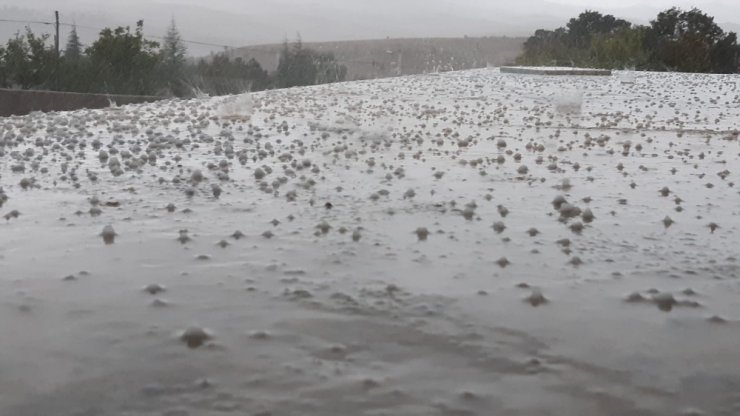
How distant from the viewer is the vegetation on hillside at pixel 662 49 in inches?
→ 790

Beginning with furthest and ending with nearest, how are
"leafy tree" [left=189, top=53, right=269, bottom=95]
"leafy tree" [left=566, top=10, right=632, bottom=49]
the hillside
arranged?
"leafy tree" [left=566, top=10, right=632, bottom=49] → "leafy tree" [left=189, top=53, right=269, bottom=95] → the hillside

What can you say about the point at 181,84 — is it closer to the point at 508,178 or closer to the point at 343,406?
the point at 508,178

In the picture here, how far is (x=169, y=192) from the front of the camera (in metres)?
3.87

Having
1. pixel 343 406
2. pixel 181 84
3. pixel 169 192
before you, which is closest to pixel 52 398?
pixel 343 406

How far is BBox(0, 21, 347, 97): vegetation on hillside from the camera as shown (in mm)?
16047

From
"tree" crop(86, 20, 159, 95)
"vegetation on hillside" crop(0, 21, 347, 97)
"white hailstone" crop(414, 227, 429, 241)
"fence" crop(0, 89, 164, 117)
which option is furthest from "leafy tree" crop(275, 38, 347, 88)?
"white hailstone" crop(414, 227, 429, 241)

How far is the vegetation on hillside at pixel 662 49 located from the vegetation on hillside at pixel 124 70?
6.11m

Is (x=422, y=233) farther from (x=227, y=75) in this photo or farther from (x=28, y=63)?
(x=227, y=75)

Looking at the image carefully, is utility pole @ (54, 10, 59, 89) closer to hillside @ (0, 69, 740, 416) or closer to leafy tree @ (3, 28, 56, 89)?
leafy tree @ (3, 28, 56, 89)

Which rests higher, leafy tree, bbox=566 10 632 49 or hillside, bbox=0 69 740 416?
leafy tree, bbox=566 10 632 49

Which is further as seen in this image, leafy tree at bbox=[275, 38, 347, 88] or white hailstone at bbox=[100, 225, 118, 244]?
leafy tree at bbox=[275, 38, 347, 88]

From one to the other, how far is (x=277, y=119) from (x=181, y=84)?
11503 mm

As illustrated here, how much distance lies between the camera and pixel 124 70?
57.7 feet

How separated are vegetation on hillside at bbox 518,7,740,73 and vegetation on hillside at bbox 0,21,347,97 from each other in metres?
6.11
